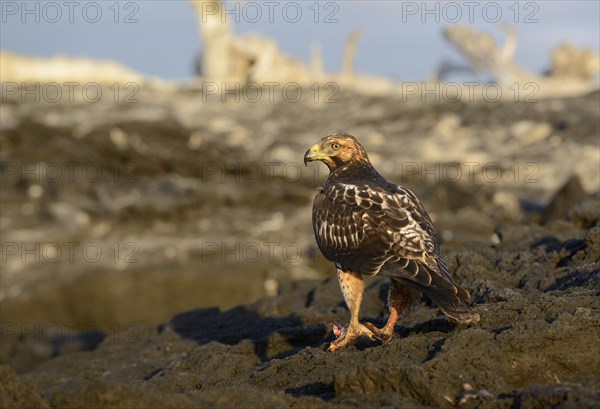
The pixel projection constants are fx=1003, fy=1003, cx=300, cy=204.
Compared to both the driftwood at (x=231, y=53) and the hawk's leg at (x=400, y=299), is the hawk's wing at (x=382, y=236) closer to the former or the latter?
the hawk's leg at (x=400, y=299)

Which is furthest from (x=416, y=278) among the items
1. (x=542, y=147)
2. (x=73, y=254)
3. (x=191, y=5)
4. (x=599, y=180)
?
(x=191, y=5)

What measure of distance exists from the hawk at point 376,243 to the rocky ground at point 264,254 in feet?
0.94

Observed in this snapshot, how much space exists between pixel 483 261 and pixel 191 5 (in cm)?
3989

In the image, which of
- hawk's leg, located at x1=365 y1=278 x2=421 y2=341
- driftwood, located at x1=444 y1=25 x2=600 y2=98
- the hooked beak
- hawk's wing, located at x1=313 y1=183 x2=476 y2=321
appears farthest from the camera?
driftwood, located at x1=444 y1=25 x2=600 y2=98

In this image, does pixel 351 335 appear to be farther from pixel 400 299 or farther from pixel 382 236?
pixel 382 236

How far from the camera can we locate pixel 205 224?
2342cm

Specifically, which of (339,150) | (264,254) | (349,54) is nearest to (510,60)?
(349,54)

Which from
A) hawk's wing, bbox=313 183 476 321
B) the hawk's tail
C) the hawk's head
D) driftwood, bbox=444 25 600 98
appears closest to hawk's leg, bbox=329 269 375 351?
hawk's wing, bbox=313 183 476 321

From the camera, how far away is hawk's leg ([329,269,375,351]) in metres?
7.16

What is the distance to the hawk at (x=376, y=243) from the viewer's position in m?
6.86

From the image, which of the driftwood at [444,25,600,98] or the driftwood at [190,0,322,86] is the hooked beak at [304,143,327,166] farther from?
the driftwood at [444,25,600,98]

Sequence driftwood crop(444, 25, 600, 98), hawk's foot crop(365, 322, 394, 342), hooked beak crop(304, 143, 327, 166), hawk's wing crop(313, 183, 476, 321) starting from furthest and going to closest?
driftwood crop(444, 25, 600, 98)
hooked beak crop(304, 143, 327, 166)
hawk's foot crop(365, 322, 394, 342)
hawk's wing crop(313, 183, 476, 321)

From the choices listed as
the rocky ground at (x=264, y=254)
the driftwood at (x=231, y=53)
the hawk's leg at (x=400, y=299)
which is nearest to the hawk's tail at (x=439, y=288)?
the rocky ground at (x=264, y=254)

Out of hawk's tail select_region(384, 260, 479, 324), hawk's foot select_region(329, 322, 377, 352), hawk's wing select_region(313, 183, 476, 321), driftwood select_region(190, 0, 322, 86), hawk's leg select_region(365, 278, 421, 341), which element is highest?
driftwood select_region(190, 0, 322, 86)
